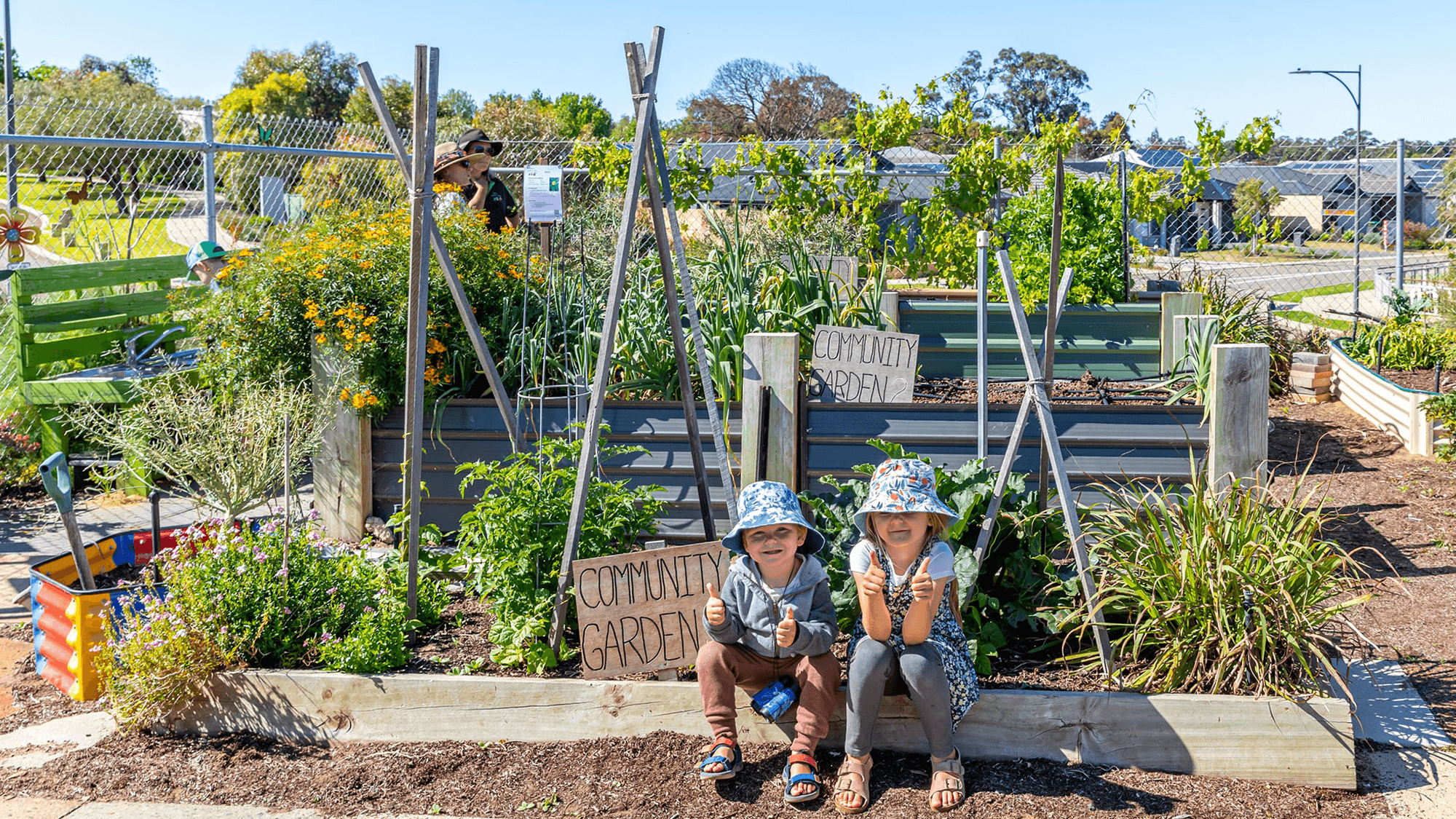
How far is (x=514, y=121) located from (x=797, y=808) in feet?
82.3

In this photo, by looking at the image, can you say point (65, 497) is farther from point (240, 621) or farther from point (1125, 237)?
point (1125, 237)

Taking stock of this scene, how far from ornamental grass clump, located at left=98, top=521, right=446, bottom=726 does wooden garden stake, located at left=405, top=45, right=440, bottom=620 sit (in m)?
0.26

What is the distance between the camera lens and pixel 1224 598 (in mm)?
3098

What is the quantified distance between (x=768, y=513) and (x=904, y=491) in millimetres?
384

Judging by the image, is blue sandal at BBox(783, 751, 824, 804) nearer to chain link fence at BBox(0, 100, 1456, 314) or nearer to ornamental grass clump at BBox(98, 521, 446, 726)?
ornamental grass clump at BBox(98, 521, 446, 726)

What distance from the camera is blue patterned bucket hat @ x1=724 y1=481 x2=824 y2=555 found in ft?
9.87

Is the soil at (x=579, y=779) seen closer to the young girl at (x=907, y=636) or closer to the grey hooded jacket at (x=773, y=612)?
the young girl at (x=907, y=636)

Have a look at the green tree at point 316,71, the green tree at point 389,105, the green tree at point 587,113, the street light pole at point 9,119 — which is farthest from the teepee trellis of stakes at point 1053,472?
the green tree at point 316,71

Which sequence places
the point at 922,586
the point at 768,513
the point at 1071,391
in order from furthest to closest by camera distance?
the point at 1071,391 → the point at 768,513 → the point at 922,586

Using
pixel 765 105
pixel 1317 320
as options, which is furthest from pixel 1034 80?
pixel 1317 320

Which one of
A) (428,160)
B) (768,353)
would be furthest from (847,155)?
(428,160)

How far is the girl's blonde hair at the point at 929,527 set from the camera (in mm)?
3049

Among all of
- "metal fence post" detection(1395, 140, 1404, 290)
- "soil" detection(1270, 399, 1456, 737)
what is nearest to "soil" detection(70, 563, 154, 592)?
"soil" detection(1270, 399, 1456, 737)

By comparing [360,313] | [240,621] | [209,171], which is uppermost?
[209,171]
